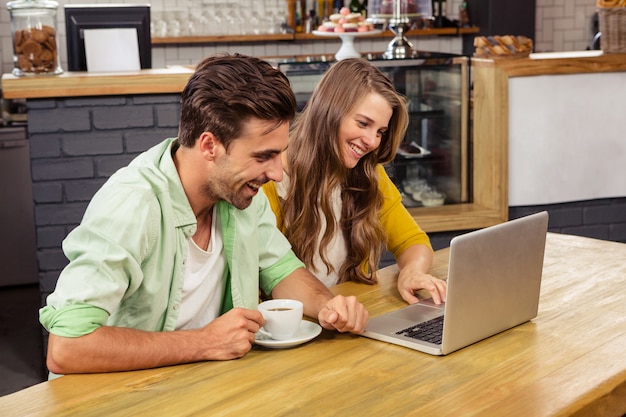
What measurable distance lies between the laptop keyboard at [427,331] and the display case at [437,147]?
1963mm

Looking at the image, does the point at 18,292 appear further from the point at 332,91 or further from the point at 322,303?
the point at 322,303

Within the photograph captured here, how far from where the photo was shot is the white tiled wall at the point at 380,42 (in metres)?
6.41

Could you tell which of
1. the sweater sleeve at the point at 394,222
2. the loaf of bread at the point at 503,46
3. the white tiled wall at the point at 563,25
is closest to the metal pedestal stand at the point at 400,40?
the loaf of bread at the point at 503,46

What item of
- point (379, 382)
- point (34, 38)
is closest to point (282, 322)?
point (379, 382)

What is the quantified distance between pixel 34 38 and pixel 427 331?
2.19 meters

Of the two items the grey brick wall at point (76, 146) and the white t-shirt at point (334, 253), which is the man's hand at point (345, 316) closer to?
the white t-shirt at point (334, 253)

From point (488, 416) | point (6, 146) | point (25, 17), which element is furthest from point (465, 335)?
point (6, 146)

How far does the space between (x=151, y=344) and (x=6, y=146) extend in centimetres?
370

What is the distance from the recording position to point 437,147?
409 cm

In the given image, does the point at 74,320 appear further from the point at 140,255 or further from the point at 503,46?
the point at 503,46

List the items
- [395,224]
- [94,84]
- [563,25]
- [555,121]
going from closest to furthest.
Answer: [395,224]
[94,84]
[555,121]
[563,25]

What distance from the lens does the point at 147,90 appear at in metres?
3.38

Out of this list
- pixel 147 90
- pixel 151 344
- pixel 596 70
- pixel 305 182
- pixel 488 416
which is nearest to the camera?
pixel 488 416

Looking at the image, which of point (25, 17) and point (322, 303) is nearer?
point (322, 303)
